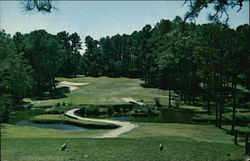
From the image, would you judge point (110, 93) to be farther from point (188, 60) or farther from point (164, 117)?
point (164, 117)

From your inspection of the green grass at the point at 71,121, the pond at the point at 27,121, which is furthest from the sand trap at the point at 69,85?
the green grass at the point at 71,121

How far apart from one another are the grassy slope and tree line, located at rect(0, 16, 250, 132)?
15.0ft

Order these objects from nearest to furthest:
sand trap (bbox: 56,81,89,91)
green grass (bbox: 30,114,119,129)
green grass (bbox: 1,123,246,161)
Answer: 1. green grass (bbox: 1,123,246,161)
2. green grass (bbox: 30,114,119,129)
3. sand trap (bbox: 56,81,89,91)

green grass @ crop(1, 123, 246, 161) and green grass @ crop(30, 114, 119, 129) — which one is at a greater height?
green grass @ crop(1, 123, 246, 161)

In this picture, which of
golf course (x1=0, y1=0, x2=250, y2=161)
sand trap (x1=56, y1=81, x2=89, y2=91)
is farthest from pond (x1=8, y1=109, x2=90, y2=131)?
sand trap (x1=56, y1=81, x2=89, y2=91)

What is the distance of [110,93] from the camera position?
7231cm

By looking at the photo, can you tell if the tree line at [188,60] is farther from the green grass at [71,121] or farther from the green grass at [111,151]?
the green grass at [71,121]

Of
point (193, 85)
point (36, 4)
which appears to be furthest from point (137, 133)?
point (193, 85)

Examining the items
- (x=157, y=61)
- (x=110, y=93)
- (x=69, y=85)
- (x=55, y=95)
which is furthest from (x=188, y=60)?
(x=69, y=85)

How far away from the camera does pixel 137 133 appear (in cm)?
2898

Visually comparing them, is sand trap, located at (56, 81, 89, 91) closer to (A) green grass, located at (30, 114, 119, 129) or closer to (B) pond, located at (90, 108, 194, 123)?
(B) pond, located at (90, 108, 194, 123)

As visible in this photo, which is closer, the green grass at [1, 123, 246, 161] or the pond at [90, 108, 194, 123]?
the green grass at [1, 123, 246, 161]

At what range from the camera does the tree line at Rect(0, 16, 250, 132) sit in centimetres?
3356

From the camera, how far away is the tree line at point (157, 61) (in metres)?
33.6
